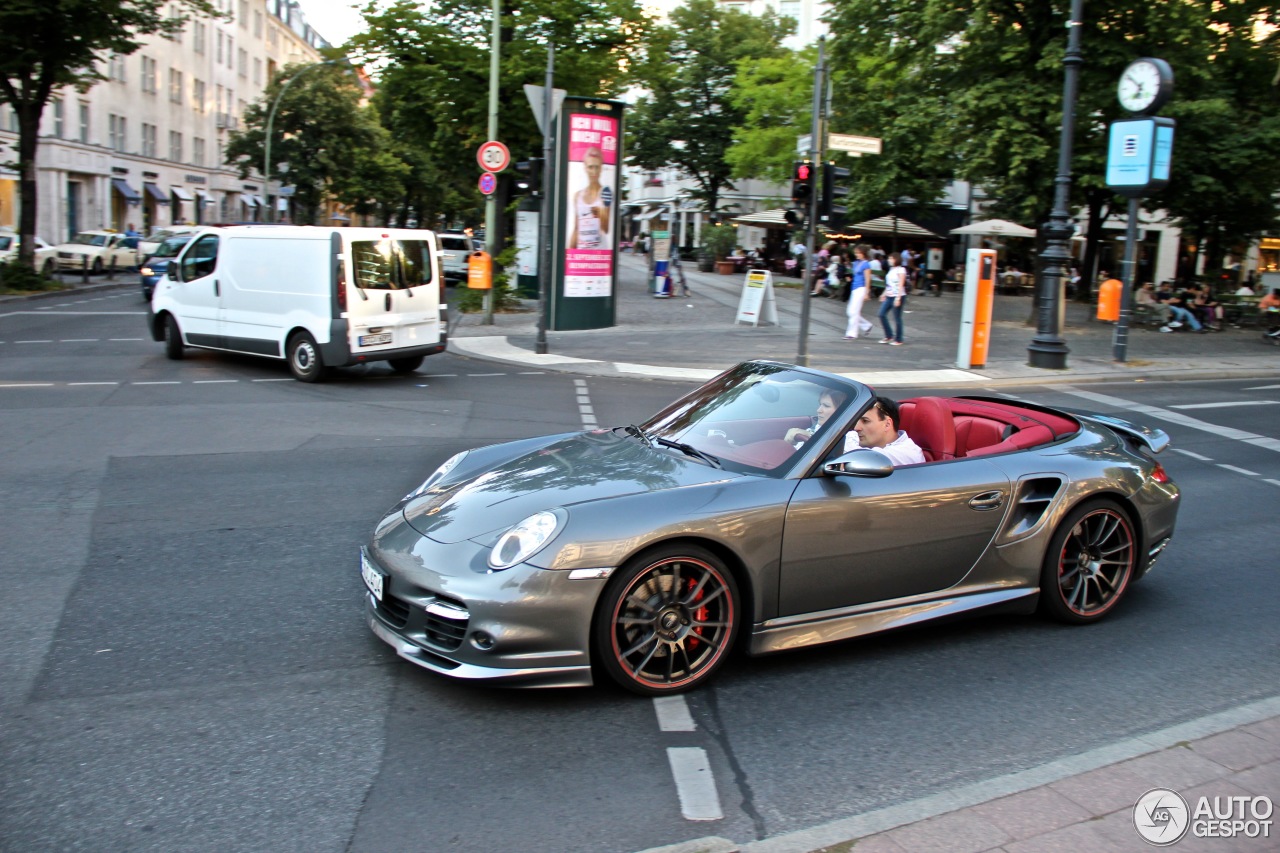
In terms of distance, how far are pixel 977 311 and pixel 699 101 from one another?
154 ft

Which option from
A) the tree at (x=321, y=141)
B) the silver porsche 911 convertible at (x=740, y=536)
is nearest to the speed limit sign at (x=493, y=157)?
the silver porsche 911 convertible at (x=740, y=536)

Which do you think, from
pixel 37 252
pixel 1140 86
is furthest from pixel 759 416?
pixel 37 252

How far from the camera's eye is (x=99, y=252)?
36.5 metres

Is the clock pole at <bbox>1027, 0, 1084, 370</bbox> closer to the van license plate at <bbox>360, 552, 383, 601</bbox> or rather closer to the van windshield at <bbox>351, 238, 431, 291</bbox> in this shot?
the van windshield at <bbox>351, 238, 431, 291</bbox>

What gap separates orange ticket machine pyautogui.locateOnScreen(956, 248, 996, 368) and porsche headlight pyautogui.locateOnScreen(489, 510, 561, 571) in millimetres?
15297

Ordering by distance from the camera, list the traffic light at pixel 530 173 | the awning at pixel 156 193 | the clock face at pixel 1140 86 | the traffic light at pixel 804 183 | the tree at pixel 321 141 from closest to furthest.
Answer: the traffic light at pixel 804 183 < the clock face at pixel 1140 86 < the traffic light at pixel 530 173 < the tree at pixel 321 141 < the awning at pixel 156 193

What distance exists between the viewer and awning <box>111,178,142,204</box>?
54.9 meters

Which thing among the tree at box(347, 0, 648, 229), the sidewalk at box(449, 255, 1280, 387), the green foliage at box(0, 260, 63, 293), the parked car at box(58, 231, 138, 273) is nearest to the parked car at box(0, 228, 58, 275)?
the parked car at box(58, 231, 138, 273)

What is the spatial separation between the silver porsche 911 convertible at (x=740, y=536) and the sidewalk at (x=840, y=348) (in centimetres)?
1083

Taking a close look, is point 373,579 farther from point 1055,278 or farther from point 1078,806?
point 1055,278

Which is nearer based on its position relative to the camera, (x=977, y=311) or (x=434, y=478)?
(x=434, y=478)

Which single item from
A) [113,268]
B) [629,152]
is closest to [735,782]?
[113,268]

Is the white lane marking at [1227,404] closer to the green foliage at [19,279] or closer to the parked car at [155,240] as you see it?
the green foliage at [19,279]

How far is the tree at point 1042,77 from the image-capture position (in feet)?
76.3
